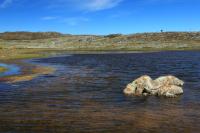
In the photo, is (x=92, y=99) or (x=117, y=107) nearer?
(x=117, y=107)

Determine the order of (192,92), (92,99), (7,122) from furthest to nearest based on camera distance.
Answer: (192,92) → (92,99) → (7,122)

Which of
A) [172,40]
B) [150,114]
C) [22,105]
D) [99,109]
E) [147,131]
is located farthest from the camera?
[172,40]

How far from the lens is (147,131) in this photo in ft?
70.3

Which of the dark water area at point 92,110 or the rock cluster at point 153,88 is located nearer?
the dark water area at point 92,110

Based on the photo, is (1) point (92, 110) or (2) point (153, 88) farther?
(2) point (153, 88)

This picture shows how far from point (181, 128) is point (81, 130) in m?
5.81

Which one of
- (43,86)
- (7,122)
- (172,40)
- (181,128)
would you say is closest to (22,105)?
(7,122)

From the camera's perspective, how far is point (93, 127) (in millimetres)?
22625

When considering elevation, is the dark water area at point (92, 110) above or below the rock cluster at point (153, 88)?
below

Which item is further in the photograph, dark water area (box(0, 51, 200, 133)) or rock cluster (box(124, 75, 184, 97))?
rock cluster (box(124, 75, 184, 97))

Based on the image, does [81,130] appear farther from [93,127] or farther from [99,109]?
[99,109]

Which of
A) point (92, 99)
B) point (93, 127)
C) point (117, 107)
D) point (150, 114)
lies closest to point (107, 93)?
point (92, 99)

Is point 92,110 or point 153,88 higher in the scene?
point 153,88

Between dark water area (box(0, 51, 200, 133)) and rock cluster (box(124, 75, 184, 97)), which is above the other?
rock cluster (box(124, 75, 184, 97))
